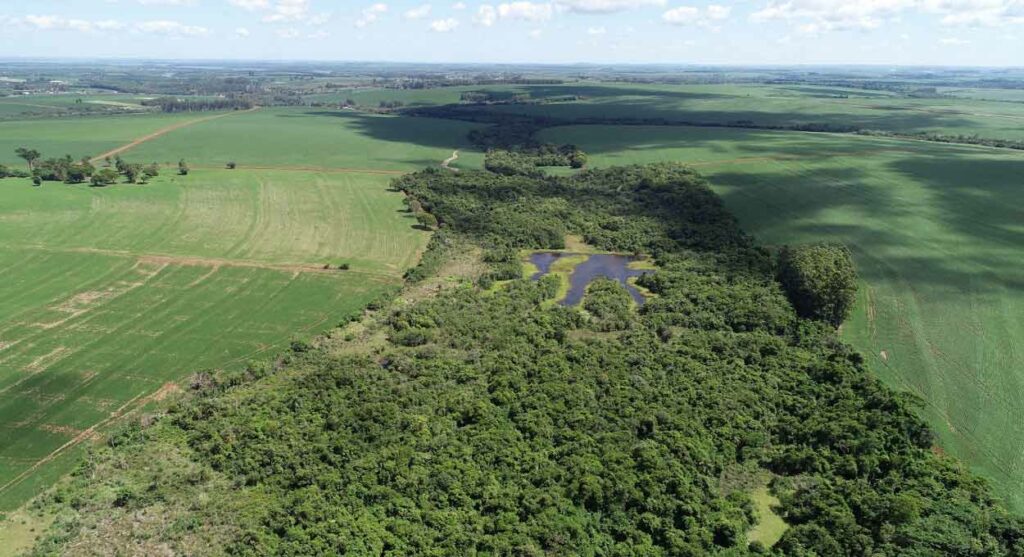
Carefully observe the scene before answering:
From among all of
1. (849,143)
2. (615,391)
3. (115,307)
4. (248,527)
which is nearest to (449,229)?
(115,307)

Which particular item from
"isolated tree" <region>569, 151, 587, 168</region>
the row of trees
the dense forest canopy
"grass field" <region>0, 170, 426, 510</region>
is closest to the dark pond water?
the dense forest canopy

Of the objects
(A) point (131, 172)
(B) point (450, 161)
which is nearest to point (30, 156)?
(A) point (131, 172)

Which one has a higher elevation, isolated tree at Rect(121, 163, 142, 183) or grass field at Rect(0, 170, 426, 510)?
isolated tree at Rect(121, 163, 142, 183)

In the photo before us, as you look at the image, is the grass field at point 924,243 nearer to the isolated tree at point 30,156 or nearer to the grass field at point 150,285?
the grass field at point 150,285

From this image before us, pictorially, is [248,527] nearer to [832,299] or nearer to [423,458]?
[423,458]

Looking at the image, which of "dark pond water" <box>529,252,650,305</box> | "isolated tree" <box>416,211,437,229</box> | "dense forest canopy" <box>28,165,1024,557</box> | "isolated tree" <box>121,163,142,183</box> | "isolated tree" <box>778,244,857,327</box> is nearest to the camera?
"dense forest canopy" <box>28,165,1024,557</box>

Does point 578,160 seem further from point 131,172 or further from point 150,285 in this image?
point 150,285

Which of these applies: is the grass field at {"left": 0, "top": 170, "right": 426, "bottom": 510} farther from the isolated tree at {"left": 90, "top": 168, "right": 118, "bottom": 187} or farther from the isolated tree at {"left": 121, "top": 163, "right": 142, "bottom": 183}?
the isolated tree at {"left": 121, "top": 163, "right": 142, "bottom": 183}
